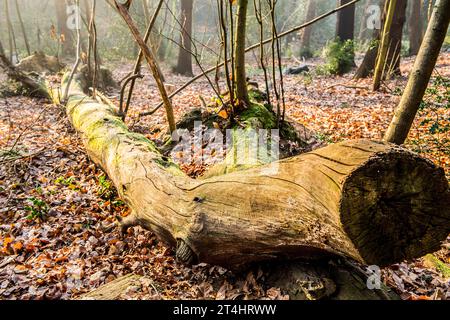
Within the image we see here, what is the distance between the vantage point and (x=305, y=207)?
2.18 meters

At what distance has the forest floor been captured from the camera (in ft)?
9.22

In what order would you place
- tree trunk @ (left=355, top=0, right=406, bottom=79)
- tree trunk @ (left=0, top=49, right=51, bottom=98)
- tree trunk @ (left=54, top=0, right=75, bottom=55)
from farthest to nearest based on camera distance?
tree trunk @ (left=54, top=0, right=75, bottom=55) < tree trunk @ (left=355, top=0, right=406, bottom=79) < tree trunk @ (left=0, top=49, right=51, bottom=98)

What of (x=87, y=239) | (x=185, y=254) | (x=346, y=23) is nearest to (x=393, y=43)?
(x=346, y=23)

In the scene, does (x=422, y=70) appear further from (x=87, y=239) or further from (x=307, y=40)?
(x=307, y=40)

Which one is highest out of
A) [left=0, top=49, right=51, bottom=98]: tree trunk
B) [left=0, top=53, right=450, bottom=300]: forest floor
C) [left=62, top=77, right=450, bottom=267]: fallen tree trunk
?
[left=0, top=49, right=51, bottom=98]: tree trunk

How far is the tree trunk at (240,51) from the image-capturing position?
14.0 feet

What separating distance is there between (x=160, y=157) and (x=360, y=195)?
265 centimetres

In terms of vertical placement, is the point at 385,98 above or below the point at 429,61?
below

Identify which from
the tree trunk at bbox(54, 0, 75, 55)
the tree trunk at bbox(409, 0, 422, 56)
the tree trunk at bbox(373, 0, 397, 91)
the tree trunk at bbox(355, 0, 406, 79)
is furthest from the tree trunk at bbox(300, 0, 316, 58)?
the tree trunk at bbox(54, 0, 75, 55)

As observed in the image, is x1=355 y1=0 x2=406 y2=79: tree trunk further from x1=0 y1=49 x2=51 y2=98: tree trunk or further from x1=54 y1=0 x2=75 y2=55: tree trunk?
x1=54 y1=0 x2=75 y2=55: tree trunk

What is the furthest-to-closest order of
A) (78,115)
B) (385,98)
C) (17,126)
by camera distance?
(385,98) → (17,126) → (78,115)

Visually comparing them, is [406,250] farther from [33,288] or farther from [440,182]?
[33,288]
